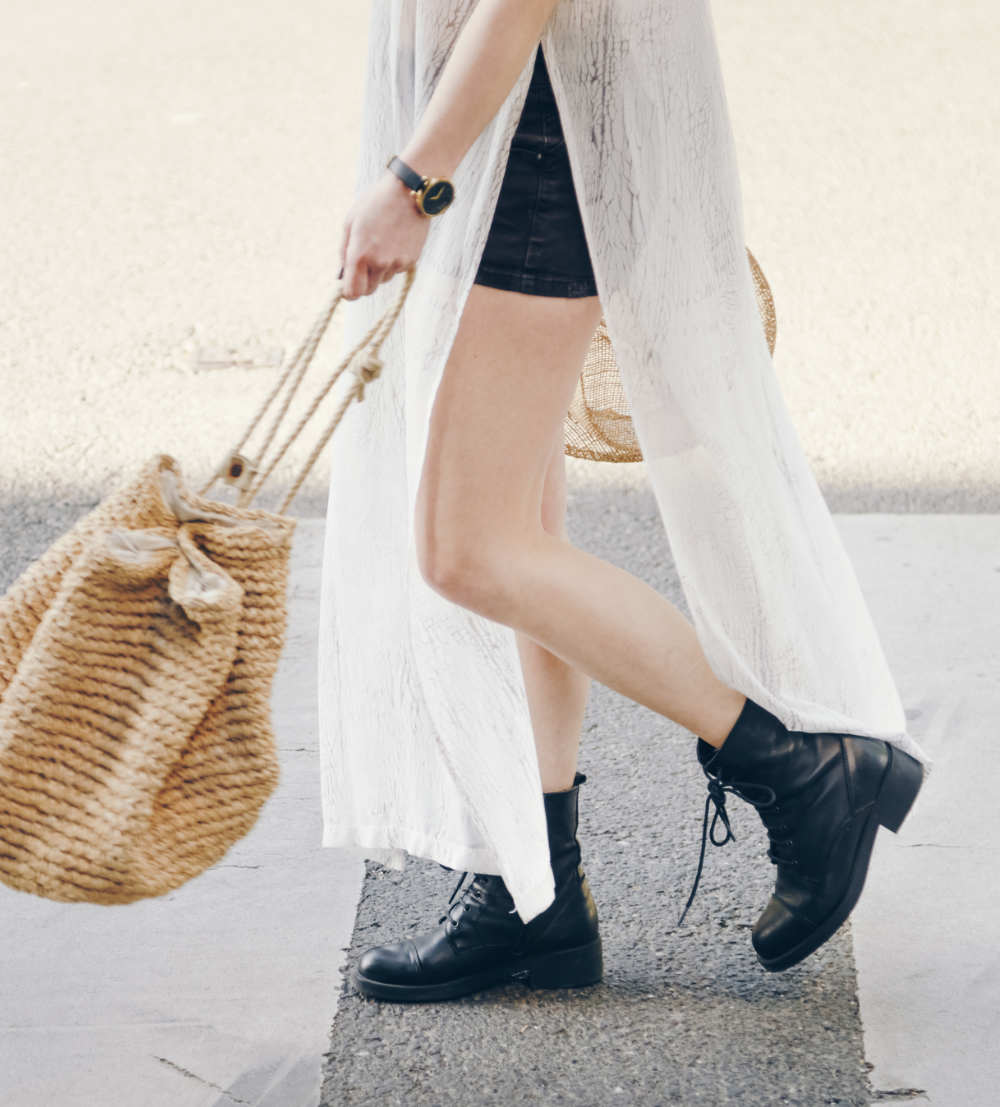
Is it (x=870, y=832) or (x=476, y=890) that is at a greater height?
(x=870, y=832)

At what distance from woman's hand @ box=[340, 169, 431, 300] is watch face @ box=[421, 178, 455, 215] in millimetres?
12

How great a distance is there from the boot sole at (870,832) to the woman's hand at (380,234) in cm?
93

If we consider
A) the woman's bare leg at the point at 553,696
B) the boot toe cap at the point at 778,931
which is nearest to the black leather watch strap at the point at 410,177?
the woman's bare leg at the point at 553,696

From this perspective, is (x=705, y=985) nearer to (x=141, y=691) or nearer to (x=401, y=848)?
(x=401, y=848)

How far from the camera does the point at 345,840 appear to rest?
2115mm

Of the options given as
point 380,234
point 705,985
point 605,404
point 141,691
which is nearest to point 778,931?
point 705,985

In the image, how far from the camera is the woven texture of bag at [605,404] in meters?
2.13

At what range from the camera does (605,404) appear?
2.15 meters

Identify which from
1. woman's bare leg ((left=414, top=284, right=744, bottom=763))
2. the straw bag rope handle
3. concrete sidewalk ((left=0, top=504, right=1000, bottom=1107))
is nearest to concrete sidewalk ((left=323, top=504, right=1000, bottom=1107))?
concrete sidewalk ((left=0, top=504, right=1000, bottom=1107))

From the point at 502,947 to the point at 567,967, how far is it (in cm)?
9

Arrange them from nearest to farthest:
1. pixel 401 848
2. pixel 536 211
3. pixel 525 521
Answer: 1. pixel 536 211
2. pixel 525 521
3. pixel 401 848

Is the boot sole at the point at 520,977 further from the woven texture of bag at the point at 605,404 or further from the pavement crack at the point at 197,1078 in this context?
the woven texture of bag at the point at 605,404

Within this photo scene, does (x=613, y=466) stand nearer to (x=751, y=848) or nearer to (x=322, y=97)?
(x=751, y=848)

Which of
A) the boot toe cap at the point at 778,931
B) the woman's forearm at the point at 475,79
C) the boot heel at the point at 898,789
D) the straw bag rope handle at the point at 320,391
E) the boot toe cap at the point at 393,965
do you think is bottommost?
the boot toe cap at the point at 393,965
